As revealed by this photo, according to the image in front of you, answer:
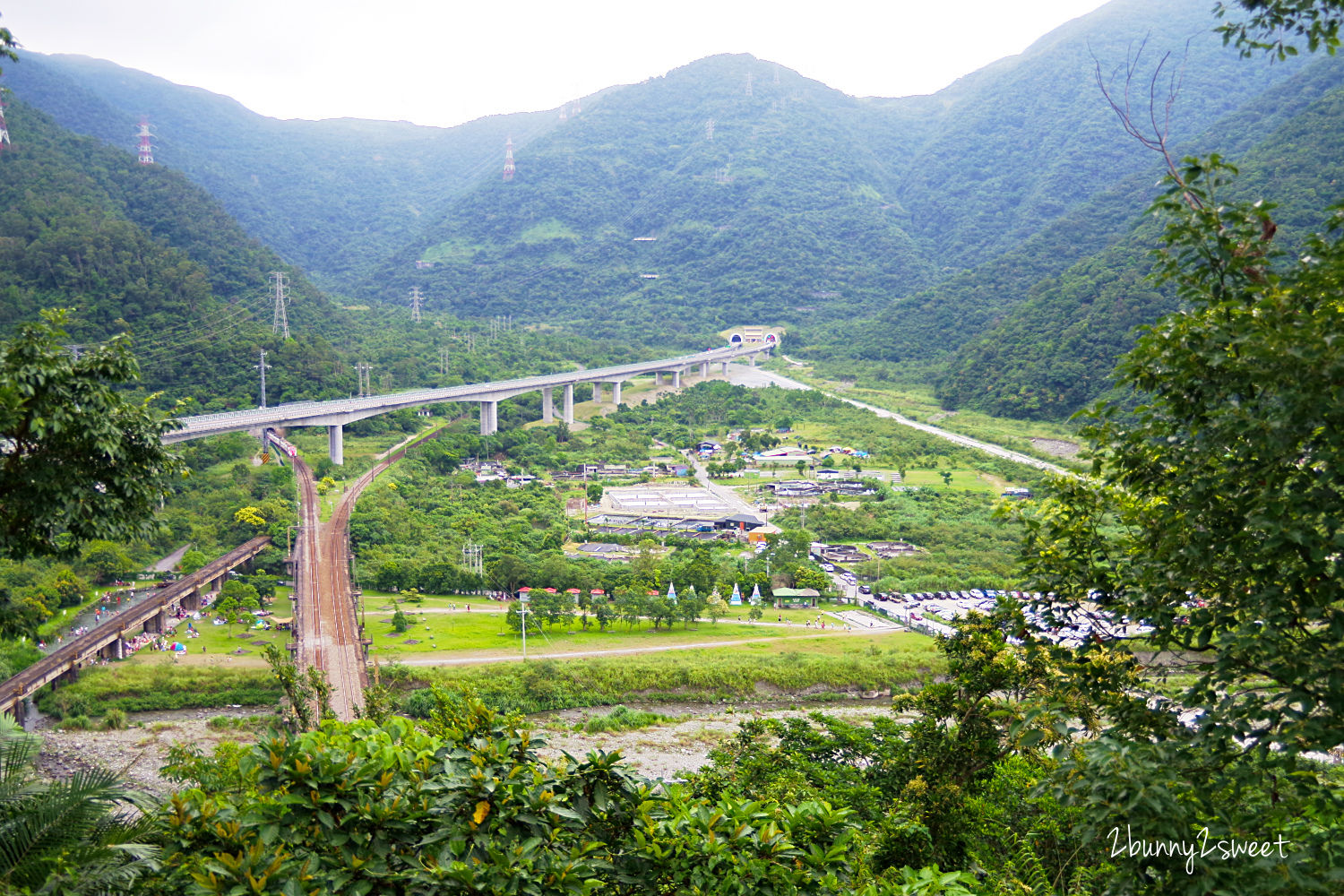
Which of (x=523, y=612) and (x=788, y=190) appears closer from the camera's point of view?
(x=523, y=612)

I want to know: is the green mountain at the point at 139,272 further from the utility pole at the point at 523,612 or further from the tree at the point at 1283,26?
the tree at the point at 1283,26

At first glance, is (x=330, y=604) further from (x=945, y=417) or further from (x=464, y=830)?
(x=945, y=417)

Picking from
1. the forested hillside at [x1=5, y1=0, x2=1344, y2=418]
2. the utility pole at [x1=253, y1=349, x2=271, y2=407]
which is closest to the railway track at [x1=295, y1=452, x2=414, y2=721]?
the utility pole at [x1=253, y1=349, x2=271, y2=407]

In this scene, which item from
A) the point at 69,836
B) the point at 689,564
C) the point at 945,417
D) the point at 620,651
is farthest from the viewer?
the point at 945,417

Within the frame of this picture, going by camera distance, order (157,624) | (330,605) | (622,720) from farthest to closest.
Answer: (330,605)
(157,624)
(622,720)

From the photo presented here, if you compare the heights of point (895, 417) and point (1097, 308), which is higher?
point (1097, 308)

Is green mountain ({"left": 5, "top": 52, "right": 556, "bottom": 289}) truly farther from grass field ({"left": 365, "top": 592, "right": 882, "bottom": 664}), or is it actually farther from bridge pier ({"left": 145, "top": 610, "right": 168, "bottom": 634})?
grass field ({"left": 365, "top": 592, "right": 882, "bottom": 664})

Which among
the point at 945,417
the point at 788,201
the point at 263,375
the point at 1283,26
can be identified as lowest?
the point at 945,417

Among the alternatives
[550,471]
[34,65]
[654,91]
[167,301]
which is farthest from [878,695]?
[654,91]

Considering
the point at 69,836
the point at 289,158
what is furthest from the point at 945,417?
the point at 289,158
